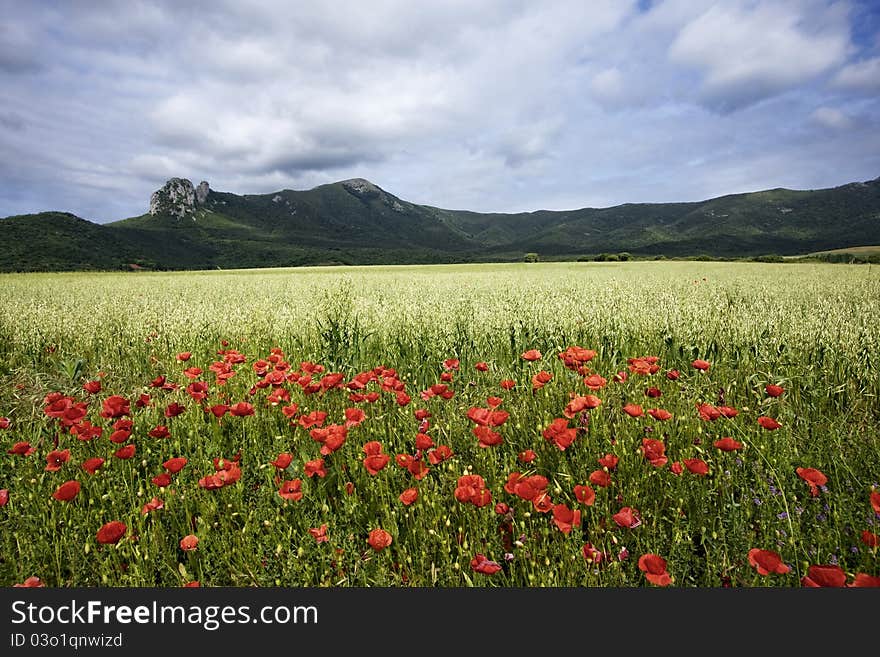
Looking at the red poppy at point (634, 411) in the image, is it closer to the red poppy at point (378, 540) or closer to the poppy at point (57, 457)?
the red poppy at point (378, 540)

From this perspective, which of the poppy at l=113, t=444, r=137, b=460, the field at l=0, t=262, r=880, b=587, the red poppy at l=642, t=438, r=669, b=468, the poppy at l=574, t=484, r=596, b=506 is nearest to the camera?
the poppy at l=574, t=484, r=596, b=506

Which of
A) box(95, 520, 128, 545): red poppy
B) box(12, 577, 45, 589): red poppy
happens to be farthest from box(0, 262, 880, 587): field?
box(12, 577, 45, 589): red poppy

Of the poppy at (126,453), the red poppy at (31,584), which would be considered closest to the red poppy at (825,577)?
the red poppy at (31,584)

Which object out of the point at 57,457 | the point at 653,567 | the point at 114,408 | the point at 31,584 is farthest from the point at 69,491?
the point at 653,567

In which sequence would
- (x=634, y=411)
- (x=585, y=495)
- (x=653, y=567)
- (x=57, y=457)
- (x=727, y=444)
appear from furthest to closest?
(x=57, y=457)
(x=634, y=411)
(x=727, y=444)
(x=585, y=495)
(x=653, y=567)

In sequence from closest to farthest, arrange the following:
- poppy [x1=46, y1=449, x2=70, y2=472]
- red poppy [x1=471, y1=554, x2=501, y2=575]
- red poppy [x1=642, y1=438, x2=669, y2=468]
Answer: red poppy [x1=471, y1=554, x2=501, y2=575] < red poppy [x1=642, y1=438, x2=669, y2=468] < poppy [x1=46, y1=449, x2=70, y2=472]

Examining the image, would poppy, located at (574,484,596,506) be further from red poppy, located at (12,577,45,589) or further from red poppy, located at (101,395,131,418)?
red poppy, located at (101,395,131,418)

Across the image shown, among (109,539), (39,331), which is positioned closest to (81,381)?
(39,331)

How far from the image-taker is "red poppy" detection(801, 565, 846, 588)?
3.53 feet

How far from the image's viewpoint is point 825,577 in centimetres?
112

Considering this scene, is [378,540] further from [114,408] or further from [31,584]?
[114,408]

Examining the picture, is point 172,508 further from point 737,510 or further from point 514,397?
point 737,510

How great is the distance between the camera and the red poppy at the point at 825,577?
1.08 metres

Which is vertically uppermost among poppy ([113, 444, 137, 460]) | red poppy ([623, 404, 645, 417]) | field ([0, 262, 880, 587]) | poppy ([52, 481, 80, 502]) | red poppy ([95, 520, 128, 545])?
red poppy ([623, 404, 645, 417])
